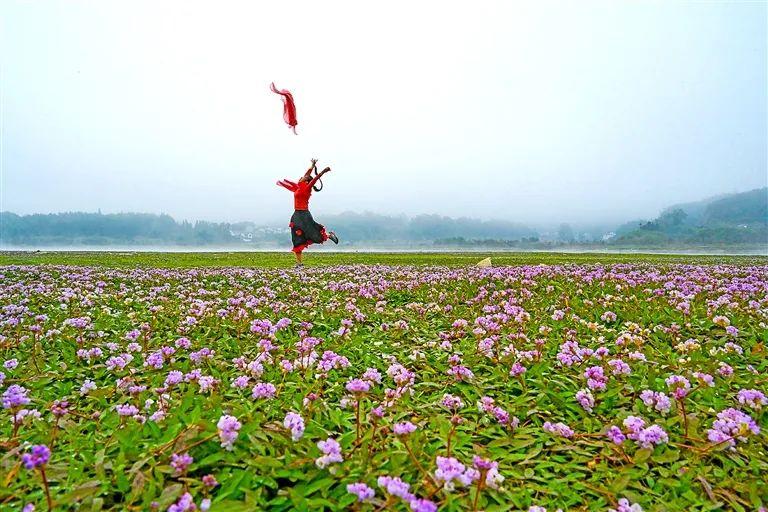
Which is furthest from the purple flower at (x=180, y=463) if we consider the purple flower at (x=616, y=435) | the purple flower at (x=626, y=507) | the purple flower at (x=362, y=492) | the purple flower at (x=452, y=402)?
the purple flower at (x=616, y=435)

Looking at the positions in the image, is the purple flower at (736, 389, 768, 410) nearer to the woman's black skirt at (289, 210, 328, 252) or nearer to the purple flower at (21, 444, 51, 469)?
the purple flower at (21, 444, 51, 469)

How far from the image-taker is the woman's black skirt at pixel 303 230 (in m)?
18.6

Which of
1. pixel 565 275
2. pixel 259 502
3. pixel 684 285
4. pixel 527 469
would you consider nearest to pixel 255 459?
pixel 259 502

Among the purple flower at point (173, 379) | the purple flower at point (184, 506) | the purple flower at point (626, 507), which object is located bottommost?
the purple flower at point (626, 507)

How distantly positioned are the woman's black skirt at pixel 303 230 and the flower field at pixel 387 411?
39.1ft

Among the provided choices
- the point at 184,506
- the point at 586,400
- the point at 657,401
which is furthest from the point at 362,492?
the point at 657,401

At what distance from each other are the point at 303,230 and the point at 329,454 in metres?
16.8

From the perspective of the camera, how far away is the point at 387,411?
129 inches

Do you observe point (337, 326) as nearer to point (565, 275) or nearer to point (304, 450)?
point (304, 450)

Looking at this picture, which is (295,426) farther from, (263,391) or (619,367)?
(619,367)

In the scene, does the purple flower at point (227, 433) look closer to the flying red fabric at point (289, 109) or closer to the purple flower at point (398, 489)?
the purple flower at point (398, 489)

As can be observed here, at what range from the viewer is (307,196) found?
61.3ft

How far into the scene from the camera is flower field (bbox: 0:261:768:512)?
7.61 feet

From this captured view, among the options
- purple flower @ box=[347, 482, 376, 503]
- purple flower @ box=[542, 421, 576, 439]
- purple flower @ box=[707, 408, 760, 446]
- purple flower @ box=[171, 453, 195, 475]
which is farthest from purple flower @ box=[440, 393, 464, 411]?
purple flower @ box=[171, 453, 195, 475]
